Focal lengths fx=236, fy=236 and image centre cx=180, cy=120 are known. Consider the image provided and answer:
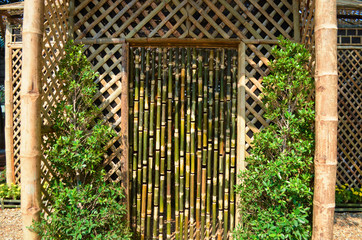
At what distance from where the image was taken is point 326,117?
1.71 m

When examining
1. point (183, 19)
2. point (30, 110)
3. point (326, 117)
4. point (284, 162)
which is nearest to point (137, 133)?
point (30, 110)

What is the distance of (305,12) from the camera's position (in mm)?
2188

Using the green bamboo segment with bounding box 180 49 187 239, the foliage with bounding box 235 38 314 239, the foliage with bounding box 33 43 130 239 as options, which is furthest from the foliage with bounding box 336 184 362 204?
the foliage with bounding box 33 43 130 239

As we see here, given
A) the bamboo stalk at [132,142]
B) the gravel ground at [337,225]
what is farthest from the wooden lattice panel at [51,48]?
the gravel ground at [337,225]

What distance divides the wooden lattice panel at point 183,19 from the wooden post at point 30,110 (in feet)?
1.91

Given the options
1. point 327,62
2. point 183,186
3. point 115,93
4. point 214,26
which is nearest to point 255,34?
point 214,26

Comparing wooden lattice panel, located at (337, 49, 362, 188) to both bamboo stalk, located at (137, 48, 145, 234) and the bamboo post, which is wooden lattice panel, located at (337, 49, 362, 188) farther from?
the bamboo post

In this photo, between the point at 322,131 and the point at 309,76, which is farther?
the point at 309,76

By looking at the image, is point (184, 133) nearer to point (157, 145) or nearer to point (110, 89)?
point (157, 145)

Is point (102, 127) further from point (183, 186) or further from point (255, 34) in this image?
point (255, 34)

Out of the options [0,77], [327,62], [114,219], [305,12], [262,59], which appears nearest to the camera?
[327,62]

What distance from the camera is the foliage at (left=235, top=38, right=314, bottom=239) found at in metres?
1.84

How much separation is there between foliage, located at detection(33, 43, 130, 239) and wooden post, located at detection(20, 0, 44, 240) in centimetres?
15

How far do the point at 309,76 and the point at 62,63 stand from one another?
2.15m
